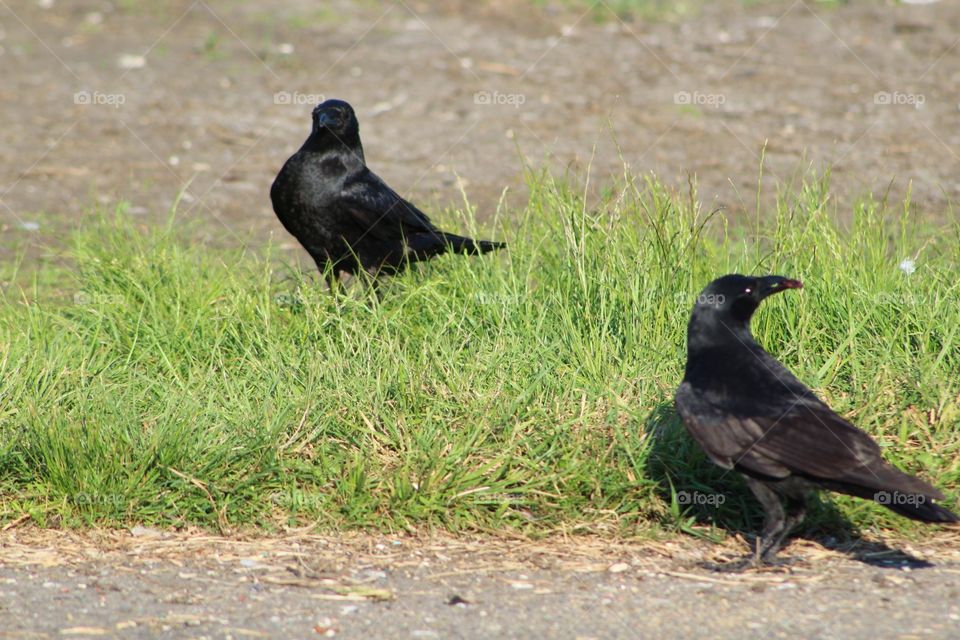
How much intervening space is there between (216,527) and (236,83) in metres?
7.22

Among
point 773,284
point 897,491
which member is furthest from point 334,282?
point 897,491

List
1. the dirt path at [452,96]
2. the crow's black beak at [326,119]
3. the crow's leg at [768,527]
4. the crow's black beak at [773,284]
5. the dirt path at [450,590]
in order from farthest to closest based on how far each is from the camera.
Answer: the dirt path at [452,96]
the crow's black beak at [326,119]
the crow's black beak at [773,284]
the crow's leg at [768,527]
the dirt path at [450,590]

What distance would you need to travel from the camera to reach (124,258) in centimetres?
569

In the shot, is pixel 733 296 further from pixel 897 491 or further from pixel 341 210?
pixel 341 210

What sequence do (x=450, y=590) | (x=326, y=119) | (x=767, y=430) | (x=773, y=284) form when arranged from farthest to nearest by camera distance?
(x=326, y=119) → (x=773, y=284) → (x=767, y=430) → (x=450, y=590)

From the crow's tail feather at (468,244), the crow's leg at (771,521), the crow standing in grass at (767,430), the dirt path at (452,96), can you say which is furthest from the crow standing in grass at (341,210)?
the crow's leg at (771,521)

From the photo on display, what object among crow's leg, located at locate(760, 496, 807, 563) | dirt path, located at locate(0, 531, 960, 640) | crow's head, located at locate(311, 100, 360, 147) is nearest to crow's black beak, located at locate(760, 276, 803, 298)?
crow's leg, located at locate(760, 496, 807, 563)

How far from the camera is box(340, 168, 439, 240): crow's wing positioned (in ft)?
19.5

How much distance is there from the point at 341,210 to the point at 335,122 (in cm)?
44

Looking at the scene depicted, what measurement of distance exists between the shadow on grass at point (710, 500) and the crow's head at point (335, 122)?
2481 mm

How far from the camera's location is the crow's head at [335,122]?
5.90 m

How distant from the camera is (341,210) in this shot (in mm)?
5930

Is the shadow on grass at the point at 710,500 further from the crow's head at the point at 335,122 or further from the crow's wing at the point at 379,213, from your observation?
the crow's head at the point at 335,122

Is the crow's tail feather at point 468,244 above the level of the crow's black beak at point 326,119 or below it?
below
